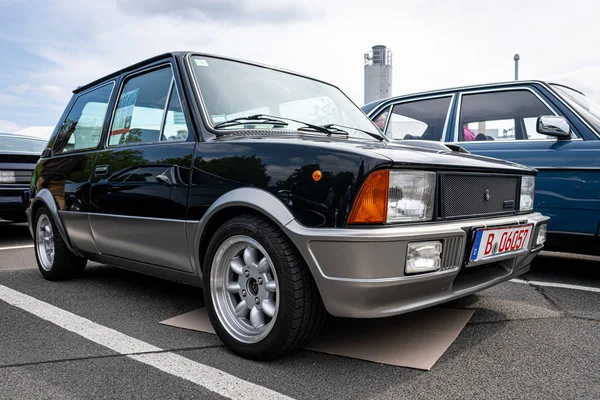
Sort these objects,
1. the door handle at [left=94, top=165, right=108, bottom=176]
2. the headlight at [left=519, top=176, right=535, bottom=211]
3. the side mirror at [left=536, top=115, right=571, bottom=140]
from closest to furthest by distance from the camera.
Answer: the headlight at [left=519, top=176, right=535, bottom=211], the door handle at [left=94, top=165, right=108, bottom=176], the side mirror at [left=536, top=115, right=571, bottom=140]

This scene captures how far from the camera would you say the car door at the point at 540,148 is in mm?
3922

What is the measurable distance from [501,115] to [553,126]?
787 mm

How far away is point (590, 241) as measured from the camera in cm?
391

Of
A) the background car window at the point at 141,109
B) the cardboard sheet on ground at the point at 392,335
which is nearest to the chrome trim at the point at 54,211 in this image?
the background car window at the point at 141,109

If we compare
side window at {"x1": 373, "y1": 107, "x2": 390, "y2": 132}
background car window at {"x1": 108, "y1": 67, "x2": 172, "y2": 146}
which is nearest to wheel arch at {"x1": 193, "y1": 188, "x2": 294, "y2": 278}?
background car window at {"x1": 108, "y1": 67, "x2": 172, "y2": 146}

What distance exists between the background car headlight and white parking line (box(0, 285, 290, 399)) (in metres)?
0.91

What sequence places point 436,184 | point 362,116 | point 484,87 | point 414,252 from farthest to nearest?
point 484,87 → point 362,116 → point 436,184 → point 414,252

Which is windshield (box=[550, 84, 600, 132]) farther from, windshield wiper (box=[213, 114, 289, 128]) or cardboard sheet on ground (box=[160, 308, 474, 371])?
windshield wiper (box=[213, 114, 289, 128])

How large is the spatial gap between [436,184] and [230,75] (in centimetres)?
152

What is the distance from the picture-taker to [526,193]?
3.03m

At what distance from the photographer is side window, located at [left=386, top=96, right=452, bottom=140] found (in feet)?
16.6

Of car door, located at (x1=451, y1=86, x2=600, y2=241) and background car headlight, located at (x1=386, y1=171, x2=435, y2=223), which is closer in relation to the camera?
background car headlight, located at (x1=386, y1=171, x2=435, y2=223)

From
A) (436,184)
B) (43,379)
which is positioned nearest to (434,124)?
(436,184)

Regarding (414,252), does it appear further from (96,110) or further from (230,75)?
(96,110)
